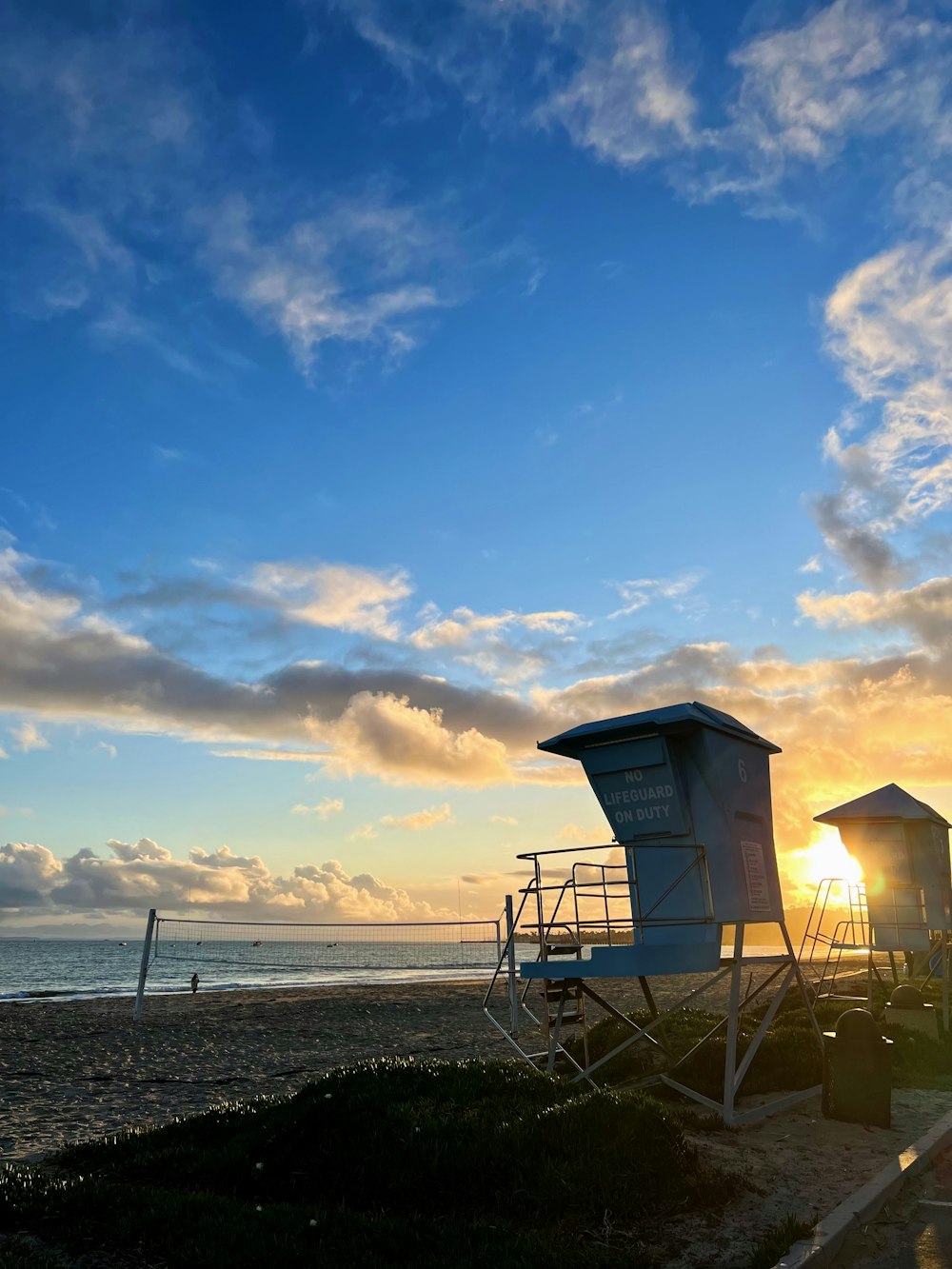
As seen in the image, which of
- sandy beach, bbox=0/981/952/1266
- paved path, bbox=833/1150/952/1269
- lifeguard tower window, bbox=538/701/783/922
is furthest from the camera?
lifeguard tower window, bbox=538/701/783/922

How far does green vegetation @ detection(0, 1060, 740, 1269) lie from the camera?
5.93 meters

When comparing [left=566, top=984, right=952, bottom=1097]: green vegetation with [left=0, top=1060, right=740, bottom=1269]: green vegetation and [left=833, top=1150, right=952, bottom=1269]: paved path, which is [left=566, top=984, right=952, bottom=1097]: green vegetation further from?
[left=0, top=1060, right=740, bottom=1269]: green vegetation

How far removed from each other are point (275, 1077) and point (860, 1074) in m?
8.22

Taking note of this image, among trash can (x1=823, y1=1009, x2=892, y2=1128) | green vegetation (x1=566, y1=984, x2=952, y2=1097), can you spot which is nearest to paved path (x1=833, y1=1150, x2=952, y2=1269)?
trash can (x1=823, y1=1009, x2=892, y2=1128)

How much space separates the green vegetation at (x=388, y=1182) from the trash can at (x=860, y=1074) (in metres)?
3.28

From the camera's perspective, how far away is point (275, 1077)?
13.8 meters

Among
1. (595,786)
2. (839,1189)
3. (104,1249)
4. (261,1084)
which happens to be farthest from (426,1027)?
(104,1249)

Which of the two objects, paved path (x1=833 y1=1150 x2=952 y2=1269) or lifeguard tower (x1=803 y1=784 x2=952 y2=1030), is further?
lifeguard tower (x1=803 y1=784 x2=952 y2=1030)

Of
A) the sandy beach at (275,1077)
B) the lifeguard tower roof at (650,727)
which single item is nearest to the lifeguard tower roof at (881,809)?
the sandy beach at (275,1077)

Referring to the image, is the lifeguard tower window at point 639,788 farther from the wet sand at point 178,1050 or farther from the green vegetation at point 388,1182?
the wet sand at point 178,1050

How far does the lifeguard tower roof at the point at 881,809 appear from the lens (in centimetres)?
2219

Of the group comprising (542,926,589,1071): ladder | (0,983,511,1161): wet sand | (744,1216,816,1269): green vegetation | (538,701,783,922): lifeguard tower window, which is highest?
(538,701,783,922): lifeguard tower window

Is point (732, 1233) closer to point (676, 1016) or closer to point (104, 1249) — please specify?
point (104, 1249)

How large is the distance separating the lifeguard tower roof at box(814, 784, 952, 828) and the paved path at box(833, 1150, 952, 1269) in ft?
49.2
